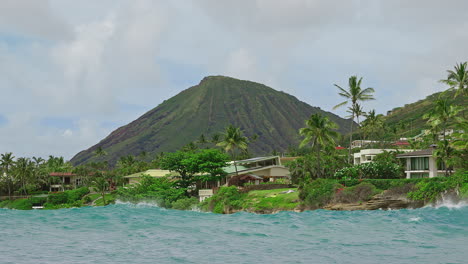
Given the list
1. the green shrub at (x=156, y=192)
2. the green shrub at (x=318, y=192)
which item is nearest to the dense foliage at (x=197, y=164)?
the green shrub at (x=156, y=192)

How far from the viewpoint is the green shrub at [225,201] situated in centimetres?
6512

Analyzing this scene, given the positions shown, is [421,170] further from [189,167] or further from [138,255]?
[138,255]

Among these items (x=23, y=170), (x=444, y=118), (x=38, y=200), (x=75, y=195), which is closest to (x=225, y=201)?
(x=444, y=118)

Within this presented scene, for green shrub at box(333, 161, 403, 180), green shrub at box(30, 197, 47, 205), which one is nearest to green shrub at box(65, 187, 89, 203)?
green shrub at box(30, 197, 47, 205)

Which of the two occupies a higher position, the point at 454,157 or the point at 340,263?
the point at 454,157

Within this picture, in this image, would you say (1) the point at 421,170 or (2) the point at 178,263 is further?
(1) the point at 421,170

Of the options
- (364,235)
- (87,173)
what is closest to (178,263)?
(364,235)

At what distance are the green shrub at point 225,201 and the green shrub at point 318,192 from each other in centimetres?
989

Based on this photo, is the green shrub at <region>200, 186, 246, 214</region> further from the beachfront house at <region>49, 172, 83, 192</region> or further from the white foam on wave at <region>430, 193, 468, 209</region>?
the beachfront house at <region>49, 172, 83, 192</region>

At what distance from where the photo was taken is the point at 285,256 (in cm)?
2056

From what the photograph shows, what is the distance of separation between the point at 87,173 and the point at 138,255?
133 m

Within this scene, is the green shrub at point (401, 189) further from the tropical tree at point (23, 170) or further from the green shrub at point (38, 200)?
the tropical tree at point (23, 170)

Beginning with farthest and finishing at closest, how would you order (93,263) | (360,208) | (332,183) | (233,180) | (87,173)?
(87,173) < (233,180) < (332,183) < (360,208) < (93,263)

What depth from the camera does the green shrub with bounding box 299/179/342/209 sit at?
189 feet
